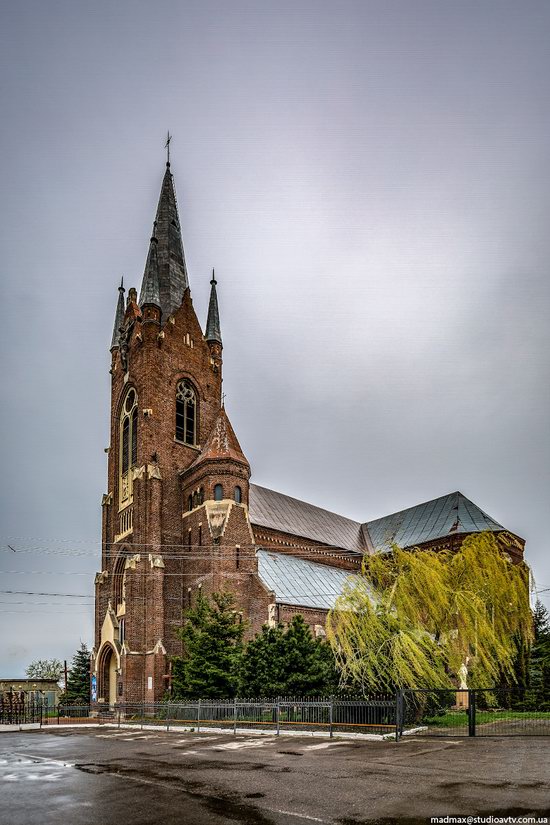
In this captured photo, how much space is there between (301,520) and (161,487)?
47.1 ft

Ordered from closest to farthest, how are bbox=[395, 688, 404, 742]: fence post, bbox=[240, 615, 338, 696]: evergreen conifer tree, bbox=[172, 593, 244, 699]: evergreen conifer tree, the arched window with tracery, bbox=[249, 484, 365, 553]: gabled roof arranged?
bbox=[395, 688, 404, 742]: fence post → bbox=[240, 615, 338, 696]: evergreen conifer tree → bbox=[172, 593, 244, 699]: evergreen conifer tree → the arched window with tracery → bbox=[249, 484, 365, 553]: gabled roof

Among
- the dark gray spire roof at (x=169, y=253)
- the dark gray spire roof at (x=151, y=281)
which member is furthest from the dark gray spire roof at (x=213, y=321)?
the dark gray spire roof at (x=151, y=281)

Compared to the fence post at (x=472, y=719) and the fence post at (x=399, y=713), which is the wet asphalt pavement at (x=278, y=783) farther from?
the fence post at (x=472, y=719)

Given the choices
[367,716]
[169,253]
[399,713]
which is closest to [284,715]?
[367,716]

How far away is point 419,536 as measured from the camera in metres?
54.2

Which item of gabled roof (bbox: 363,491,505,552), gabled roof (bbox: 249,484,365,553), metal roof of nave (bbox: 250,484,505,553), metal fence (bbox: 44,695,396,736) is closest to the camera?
metal fence (bbox: 44,695,396,736)

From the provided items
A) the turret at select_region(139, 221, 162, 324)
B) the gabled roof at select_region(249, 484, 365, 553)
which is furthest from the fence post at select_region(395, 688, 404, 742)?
the turret at select_region(139, 221, 162, 324)

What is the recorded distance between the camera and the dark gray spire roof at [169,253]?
48656 millimetres

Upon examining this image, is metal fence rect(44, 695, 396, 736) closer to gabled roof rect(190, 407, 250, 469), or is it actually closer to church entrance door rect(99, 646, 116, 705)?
church entrance door rect(99, 646, 116, 705)

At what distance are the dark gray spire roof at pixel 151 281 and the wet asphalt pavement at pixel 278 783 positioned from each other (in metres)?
31.8

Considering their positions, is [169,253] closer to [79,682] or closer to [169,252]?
[169,252]

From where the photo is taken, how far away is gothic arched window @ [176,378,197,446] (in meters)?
44.9

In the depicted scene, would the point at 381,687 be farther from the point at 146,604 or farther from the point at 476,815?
the point at 146,604

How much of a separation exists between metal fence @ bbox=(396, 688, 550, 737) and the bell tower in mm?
15041
